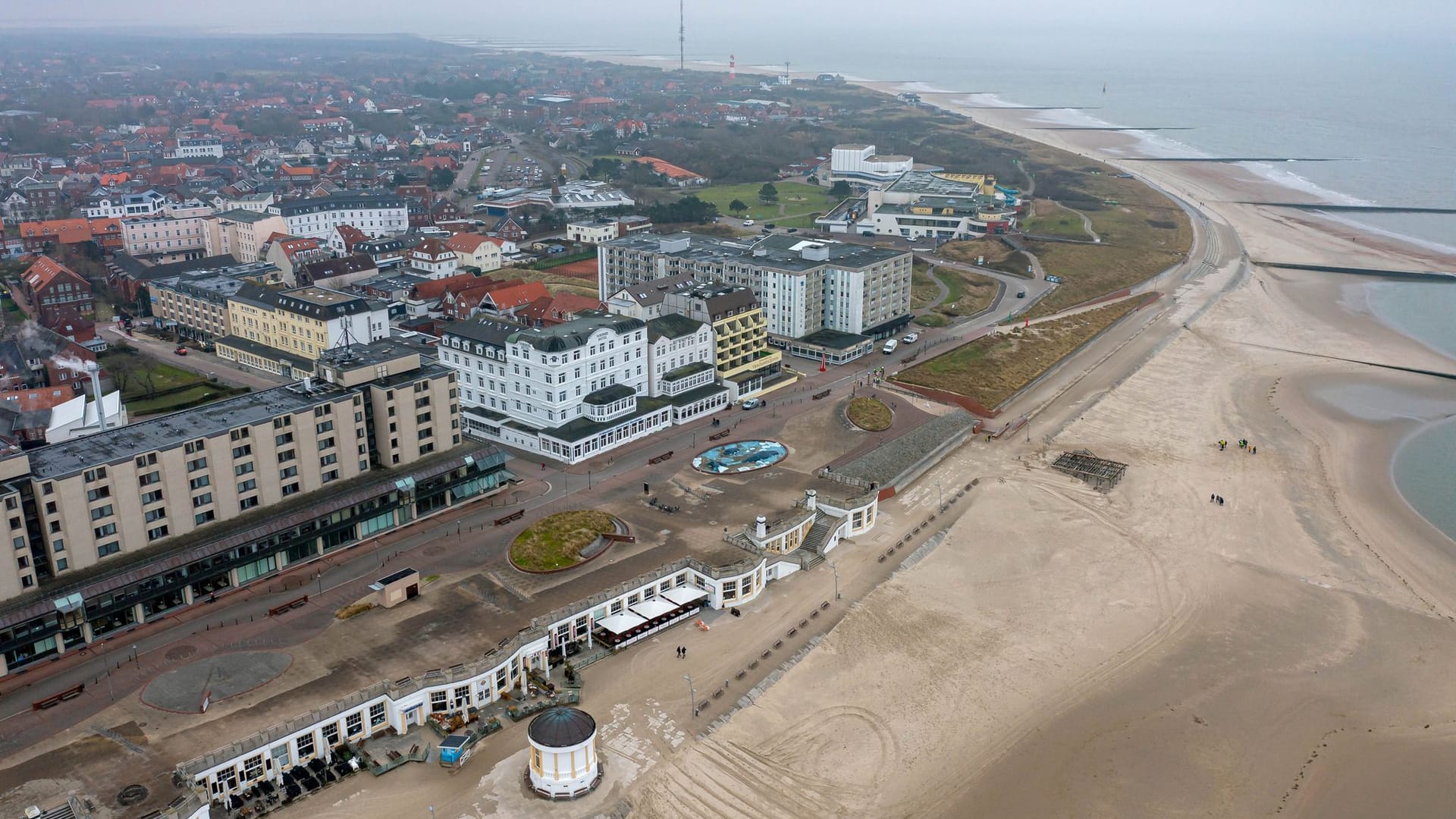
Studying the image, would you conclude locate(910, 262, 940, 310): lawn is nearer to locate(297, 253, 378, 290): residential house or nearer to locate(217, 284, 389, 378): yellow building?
locate(217, 284, 389, 378): yellow building

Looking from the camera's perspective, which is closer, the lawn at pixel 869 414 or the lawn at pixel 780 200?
the lawn at pixel 869 414

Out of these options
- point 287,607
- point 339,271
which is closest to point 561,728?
point 287,607

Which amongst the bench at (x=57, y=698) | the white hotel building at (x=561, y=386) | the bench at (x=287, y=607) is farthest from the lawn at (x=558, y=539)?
the bench at (x=57, y=698)

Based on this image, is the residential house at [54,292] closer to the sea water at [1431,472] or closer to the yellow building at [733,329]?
the yellow building at [733,329]

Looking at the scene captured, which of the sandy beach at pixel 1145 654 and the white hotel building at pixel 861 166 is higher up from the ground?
the white hotel building at pixel 861 166

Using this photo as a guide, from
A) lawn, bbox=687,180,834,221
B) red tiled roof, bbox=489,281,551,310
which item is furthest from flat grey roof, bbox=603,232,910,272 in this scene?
lawn, bbox=687,180,834,221

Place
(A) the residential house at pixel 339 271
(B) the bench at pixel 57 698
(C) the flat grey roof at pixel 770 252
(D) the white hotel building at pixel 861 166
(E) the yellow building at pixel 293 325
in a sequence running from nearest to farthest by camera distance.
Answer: (B) the bench at pixel 57 698 → (E) the yellow building at pixel 293 325 → (C) the flat grey roof at pixel 770 252 → (A) the residential house at pixel 339 271 → (D) the white hotel building at pixel 861 166

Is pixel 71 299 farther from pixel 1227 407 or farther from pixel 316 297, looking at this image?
pixel 1227 407

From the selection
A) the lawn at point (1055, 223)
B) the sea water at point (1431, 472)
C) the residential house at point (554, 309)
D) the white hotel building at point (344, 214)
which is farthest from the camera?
the lawn at point (1055, 223)
